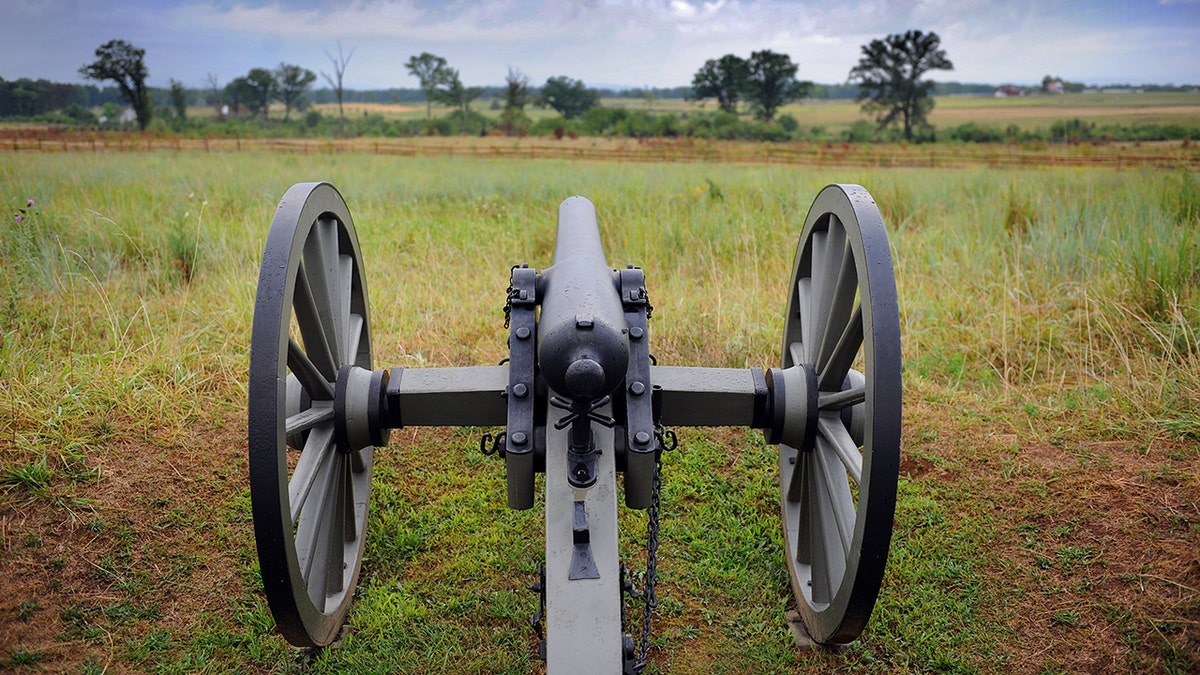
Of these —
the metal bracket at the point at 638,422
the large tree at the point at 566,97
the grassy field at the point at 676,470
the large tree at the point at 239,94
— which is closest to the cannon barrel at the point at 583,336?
the metal bracket at the point at 638,422

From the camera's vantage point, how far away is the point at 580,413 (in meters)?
2.41

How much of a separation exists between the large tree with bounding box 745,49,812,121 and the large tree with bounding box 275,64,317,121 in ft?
63.4

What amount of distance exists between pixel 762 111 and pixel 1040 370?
3621 cm

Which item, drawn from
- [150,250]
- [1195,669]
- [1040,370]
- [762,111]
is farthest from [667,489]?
[762,111]

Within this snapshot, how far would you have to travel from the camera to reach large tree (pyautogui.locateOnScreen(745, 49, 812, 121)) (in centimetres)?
4006

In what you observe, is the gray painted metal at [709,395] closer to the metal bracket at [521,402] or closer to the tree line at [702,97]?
the metal bracket at [521,402]

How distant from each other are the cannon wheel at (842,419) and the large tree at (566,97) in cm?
3687

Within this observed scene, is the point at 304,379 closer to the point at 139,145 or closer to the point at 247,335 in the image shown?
the point at 247,335

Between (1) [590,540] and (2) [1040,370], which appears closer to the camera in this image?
(1) [590,540]

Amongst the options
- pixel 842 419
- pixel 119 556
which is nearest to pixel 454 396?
pixel 842 419

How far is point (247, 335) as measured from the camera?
5.70 meters

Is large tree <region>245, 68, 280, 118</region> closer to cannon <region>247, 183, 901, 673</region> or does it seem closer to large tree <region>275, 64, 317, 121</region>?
large tree <region>275, 64, 317, 121</region>

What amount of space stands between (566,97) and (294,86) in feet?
39.7

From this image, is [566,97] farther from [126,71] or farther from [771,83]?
[126,71]
